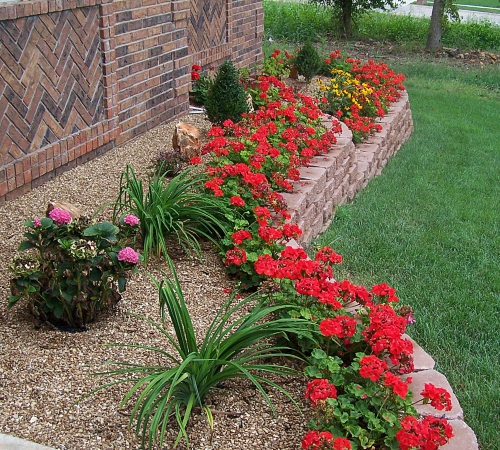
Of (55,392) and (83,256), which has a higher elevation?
(83,256)

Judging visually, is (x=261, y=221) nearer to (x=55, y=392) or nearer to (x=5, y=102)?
(x=55, y=392)

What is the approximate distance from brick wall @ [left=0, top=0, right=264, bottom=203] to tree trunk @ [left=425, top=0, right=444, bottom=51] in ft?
37.6

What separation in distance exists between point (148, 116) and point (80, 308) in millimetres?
3702

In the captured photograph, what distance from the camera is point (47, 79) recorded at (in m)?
5.03

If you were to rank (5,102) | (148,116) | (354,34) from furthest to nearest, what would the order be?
(354,34) < (148,116) < (5,102)

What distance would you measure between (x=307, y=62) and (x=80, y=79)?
4940mm

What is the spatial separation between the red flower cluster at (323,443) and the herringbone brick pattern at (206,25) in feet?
A: 22.8

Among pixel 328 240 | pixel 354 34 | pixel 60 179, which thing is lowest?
pixel 354 34

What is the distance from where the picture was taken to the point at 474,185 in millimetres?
6816

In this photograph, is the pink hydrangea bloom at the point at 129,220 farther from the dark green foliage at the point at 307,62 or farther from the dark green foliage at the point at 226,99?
the dark green foliage at the point at 307,62

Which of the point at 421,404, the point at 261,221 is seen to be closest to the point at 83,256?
the point at 261,221

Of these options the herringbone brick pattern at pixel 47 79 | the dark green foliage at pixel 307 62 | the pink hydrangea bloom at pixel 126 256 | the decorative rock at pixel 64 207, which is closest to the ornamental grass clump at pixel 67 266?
the pink hydrangea bloom at pixel 126 256

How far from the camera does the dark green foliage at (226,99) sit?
6.61m

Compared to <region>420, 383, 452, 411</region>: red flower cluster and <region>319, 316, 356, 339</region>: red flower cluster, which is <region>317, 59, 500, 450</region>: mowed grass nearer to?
<region>420, 383, 452, 411</region>: red flower cluster
